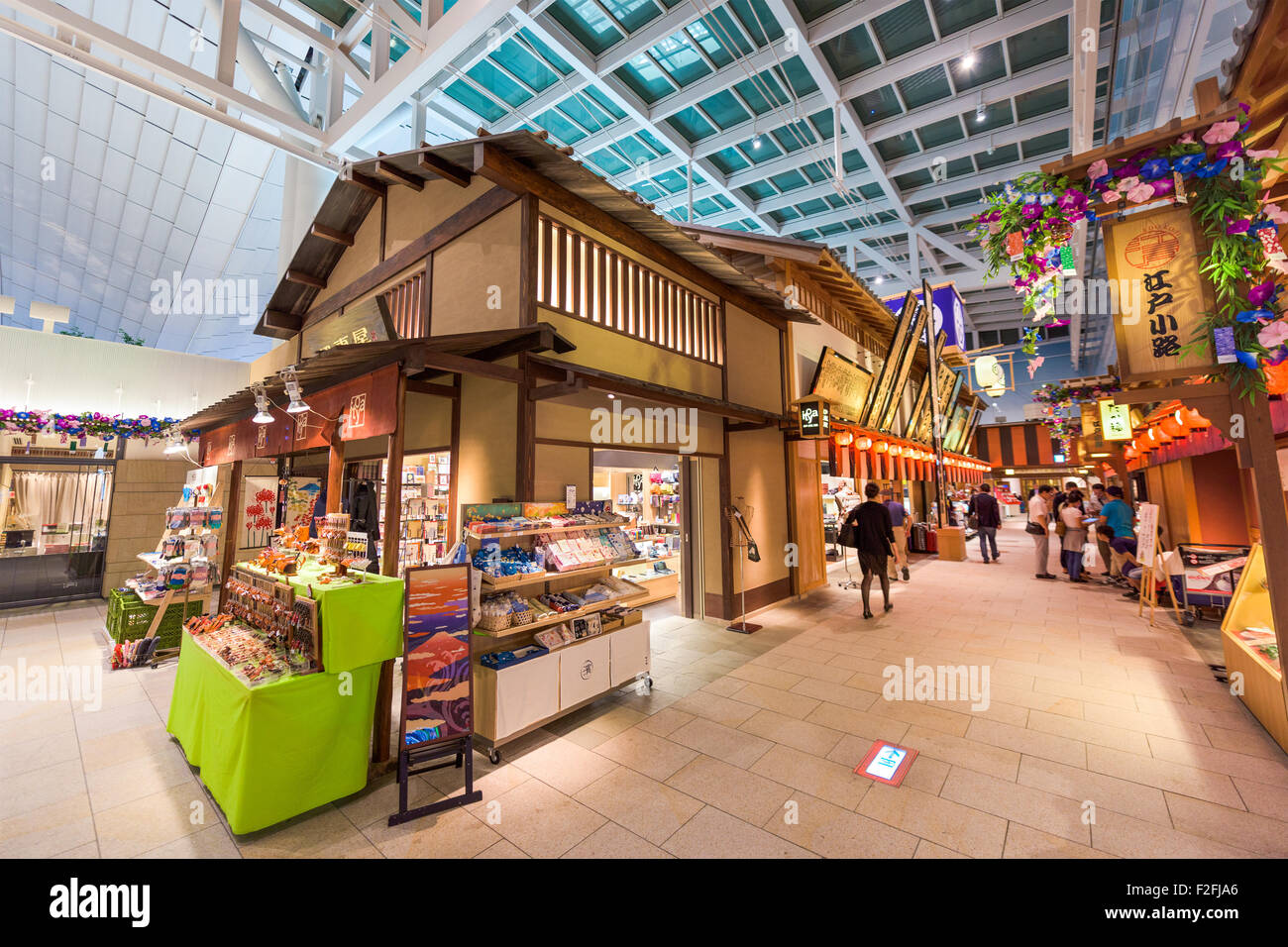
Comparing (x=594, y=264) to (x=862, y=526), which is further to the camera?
(x=862, y=526)

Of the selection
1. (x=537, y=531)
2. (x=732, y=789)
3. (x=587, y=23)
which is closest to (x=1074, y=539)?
(x=732, y=789)

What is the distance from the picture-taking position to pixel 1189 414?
22.6 ft

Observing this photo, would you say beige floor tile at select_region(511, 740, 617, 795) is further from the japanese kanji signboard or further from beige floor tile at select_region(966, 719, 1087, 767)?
the japanese kanji signboard

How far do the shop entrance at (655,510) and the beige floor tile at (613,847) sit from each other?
2.77m

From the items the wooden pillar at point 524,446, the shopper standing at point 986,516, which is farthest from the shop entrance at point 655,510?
the shopper standing at point 986,516

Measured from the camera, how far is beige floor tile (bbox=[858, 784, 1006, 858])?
2686mm

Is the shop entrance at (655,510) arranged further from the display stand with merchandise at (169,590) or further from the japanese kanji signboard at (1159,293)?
the display stand with merchandise at (169,590)

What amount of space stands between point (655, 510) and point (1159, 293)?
8302 mm

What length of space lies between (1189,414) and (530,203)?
9.61 m

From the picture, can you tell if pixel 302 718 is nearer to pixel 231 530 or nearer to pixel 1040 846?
pixel 231 530

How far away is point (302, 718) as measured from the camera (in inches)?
118
